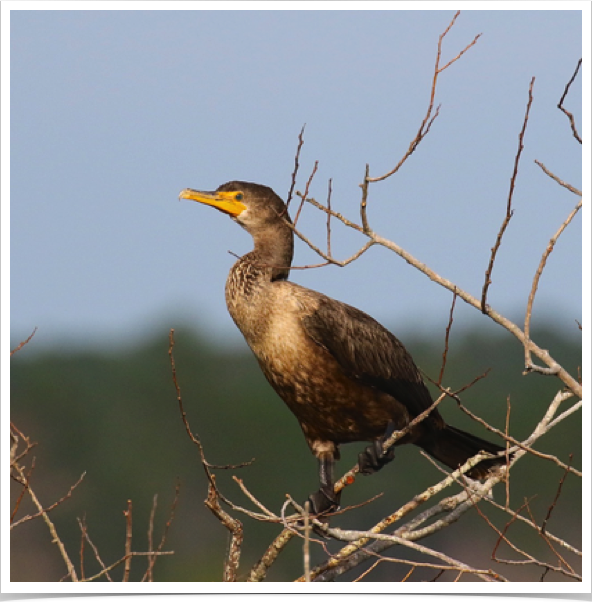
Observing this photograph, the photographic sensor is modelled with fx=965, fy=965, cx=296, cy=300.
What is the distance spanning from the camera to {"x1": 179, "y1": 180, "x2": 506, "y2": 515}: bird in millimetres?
5793

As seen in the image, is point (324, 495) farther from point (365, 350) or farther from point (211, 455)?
point (211, 455)

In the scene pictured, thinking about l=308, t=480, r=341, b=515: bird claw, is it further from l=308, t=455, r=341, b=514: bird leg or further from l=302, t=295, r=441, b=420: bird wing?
l=302, t=295, r=441, b=420: bird wing

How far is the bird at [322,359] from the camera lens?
5793 mm

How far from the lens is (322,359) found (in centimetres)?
581

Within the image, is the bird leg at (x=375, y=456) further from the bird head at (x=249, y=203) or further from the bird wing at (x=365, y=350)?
the bird head at (x=249, y=203)

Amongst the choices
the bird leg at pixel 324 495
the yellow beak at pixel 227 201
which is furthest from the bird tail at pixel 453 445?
the yellow beak at pixel 227 201

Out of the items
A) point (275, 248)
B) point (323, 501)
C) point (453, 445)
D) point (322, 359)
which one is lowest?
point (323, 501)

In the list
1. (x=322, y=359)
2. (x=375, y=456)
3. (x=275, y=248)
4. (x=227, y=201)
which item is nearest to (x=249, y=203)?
(x=227, y=201)

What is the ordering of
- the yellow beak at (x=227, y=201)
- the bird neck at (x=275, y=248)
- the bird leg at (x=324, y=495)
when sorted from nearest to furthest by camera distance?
the bird leg at (x=324, y=495) < the bird neck at (x=275, y=248) < the yellow beak at (x=227, y=201)

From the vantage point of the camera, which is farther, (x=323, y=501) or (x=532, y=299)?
(x=323, y=501)

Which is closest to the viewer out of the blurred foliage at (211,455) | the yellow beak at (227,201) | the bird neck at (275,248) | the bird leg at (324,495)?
the bird leg at (324,495)

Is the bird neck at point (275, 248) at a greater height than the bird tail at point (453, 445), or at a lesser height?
greater

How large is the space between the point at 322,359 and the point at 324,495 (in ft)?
2.98

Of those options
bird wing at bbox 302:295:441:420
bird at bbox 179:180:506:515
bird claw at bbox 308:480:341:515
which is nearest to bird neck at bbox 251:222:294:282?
bird at bbox 179:180:506:515
